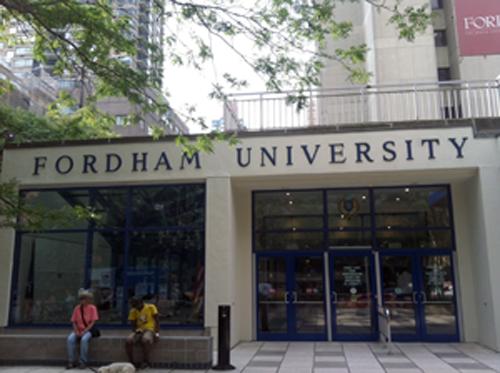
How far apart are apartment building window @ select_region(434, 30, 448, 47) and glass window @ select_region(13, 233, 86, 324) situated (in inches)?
704

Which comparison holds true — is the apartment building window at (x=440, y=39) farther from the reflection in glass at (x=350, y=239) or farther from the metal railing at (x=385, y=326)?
the metal railing at (x=385, y=326)

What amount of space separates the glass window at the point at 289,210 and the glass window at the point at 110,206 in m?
3.43

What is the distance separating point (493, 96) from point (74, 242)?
1095 centimetres

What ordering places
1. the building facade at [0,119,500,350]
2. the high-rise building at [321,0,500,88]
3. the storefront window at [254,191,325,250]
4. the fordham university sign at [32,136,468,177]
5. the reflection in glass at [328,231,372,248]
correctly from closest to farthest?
1. the fordham university sign at [32,136,468,177]
2. the building facade at [0,119,500,350]
3. the reflection in glass at [328,231,372,248]
4. the storefront window at [254,191,325,250]
5. the high-rise building at [321,0,500,88]

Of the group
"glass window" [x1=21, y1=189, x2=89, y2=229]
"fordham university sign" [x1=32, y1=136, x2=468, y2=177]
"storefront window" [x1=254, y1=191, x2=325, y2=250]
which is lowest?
"storefront window" [x1=254, y1=191, x2=325, y2=250]

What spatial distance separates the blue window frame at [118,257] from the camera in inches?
466

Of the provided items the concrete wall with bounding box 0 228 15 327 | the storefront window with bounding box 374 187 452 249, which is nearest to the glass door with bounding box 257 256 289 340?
the storefront window with bounding box 374 187 452 249

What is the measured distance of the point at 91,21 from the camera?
855cm

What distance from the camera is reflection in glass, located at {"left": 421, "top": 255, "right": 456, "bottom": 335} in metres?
11.9

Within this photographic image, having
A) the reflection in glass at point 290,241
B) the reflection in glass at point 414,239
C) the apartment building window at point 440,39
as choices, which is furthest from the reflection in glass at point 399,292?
the apartment building window at point 440,39

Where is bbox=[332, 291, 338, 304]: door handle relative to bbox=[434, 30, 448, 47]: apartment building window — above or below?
below

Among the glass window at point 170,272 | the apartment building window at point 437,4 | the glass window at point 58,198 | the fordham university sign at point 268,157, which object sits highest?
the apartment building window at point 437,4

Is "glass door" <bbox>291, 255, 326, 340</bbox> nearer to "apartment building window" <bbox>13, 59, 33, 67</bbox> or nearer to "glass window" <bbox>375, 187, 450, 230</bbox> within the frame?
"glass window" <bbox>375, 187, 450, 230</bbox>

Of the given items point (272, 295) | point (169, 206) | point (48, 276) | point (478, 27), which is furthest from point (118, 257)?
point (478, 27)
